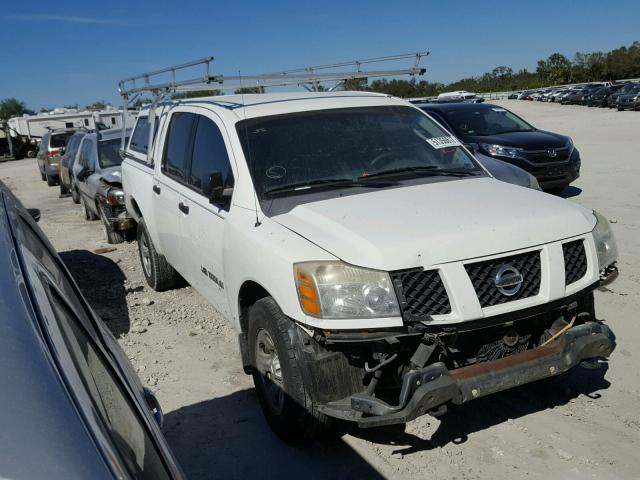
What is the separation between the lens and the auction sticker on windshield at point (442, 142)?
4.54 m

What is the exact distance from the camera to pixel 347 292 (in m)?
3.05

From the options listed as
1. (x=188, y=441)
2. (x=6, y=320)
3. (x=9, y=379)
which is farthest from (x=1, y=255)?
(x=188, y=441)

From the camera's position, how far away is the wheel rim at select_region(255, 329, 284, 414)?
3611 millimetres

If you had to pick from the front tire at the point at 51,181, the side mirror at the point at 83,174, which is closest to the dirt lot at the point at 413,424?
the side mirror at the point at 83,174

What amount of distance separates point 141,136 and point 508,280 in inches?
208

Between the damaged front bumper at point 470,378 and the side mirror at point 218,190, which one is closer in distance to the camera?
the damaged front bumper at point 470,378

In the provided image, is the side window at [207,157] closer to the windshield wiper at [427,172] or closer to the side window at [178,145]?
the side window at [178,145]

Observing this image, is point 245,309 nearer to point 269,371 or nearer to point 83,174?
point 269,371

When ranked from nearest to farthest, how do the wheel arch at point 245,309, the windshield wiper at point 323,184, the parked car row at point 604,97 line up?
the wheel arch at point 245,309
the windshield wiper at point 323,184
the parked car row at point 604,97

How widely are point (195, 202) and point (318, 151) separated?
3.44 feet

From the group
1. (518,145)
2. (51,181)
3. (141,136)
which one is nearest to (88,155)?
(141,136)

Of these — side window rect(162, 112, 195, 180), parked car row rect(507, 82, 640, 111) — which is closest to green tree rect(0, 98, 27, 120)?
parked car row rect(507, 82, 640, 111)

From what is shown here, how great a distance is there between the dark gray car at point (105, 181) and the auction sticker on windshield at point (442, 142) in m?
5.78

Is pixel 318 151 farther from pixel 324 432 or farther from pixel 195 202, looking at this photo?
pixel 324 432
